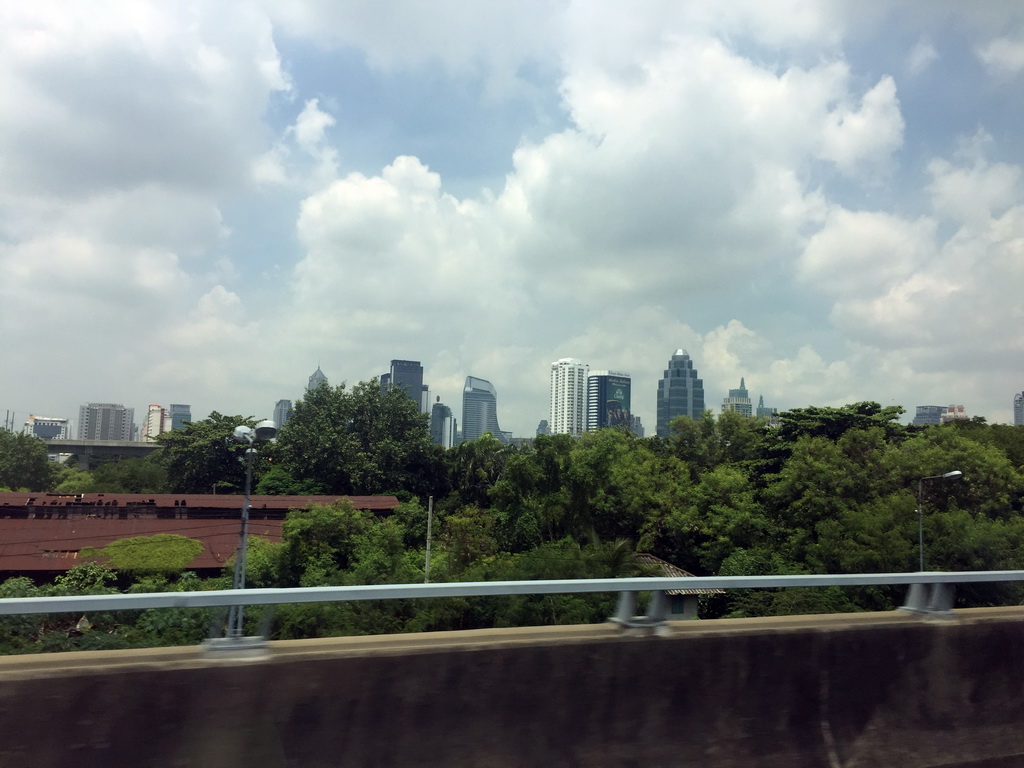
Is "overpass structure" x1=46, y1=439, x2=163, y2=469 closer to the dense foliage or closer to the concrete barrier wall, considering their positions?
the dense foliage

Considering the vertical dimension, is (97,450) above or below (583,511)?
above

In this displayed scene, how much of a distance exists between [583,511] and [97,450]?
296ft

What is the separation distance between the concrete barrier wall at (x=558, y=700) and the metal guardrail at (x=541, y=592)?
196 millimetres

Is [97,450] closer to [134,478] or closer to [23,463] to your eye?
[23,463]

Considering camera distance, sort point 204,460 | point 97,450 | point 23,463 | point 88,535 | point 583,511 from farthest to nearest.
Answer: point 97,450
point 23,463
point 204,460
point 583,511
point 88,535

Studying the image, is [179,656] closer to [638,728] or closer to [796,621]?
[638,728]

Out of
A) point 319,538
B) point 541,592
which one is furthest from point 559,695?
point 319,538

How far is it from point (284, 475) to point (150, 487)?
1444cm

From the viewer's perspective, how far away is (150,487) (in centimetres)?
7356

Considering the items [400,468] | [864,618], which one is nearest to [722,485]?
[400,468]

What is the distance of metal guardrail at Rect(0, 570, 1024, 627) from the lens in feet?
11.7

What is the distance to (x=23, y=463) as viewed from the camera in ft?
254

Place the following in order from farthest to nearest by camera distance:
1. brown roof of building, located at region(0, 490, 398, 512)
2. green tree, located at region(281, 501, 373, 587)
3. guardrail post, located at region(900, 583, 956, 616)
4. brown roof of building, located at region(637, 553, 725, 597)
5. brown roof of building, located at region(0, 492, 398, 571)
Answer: brown roof of building, located at region(0, 490, 398, 512), green tree, located at region(281, 501, 373, 587), brown roof of building, located at region(0, 492, 398, 571), brown roof of building, located at region(637, 553, 725, 597), guardrail post, located at region(900, 583, 956, 616)

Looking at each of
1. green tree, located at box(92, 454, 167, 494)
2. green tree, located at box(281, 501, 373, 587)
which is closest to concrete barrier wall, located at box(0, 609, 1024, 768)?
green tree, located at box(281, 501, 373, 587)
